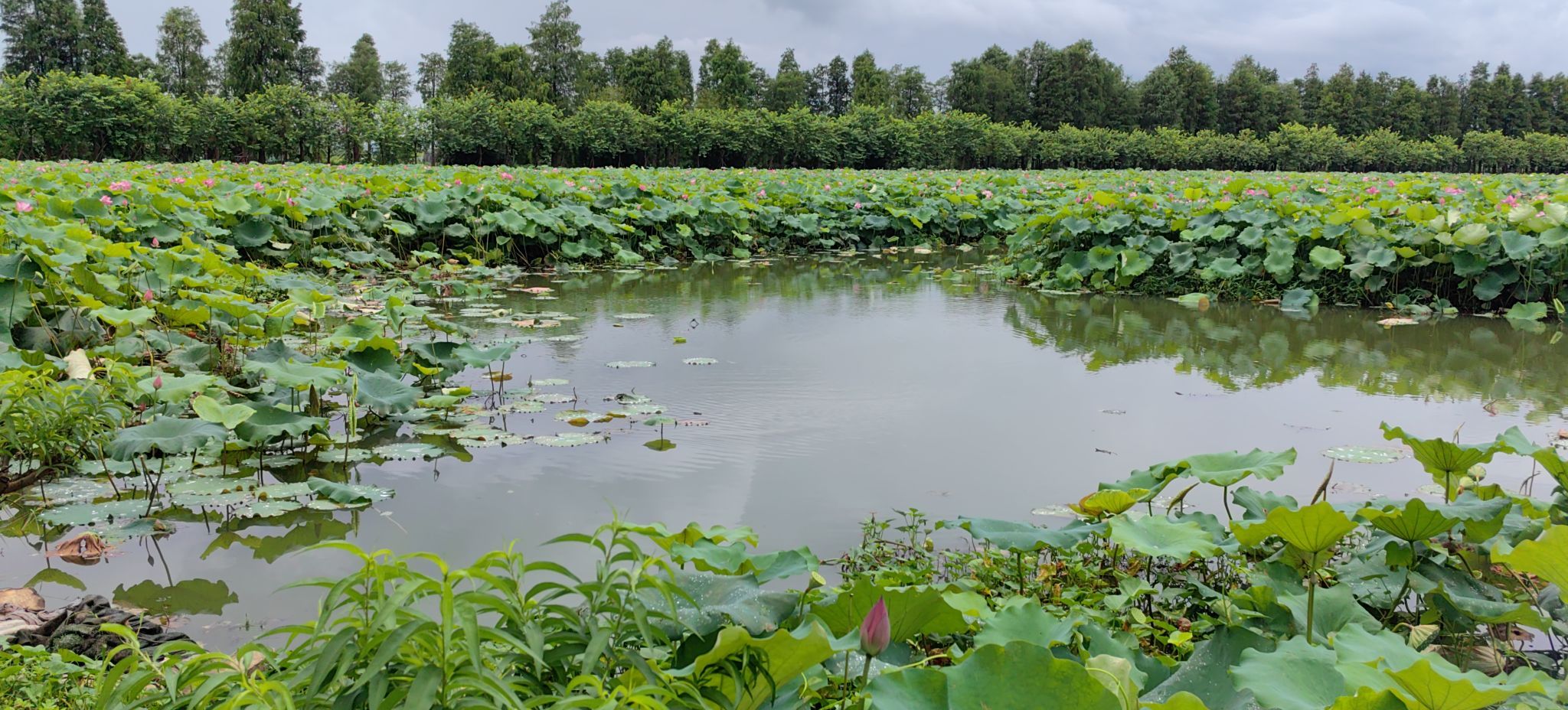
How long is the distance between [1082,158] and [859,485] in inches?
1243

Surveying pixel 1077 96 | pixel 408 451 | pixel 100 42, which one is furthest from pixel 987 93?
pixel 408 451

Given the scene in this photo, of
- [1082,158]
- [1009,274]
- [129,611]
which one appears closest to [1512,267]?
[1009,274]

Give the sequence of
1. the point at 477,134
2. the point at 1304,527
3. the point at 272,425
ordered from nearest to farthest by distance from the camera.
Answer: the point at 1304,527
the point at 272,425
the point at 477,134

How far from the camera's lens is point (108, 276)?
3.35 meters

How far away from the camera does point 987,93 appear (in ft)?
169

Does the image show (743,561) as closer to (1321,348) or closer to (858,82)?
(1321,348)

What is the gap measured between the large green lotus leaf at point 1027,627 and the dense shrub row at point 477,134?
23617mm

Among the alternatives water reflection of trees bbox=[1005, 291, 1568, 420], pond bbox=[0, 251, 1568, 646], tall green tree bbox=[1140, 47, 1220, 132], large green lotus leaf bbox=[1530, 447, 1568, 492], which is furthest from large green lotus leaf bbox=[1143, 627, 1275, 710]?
tall green tree bbox=[1140, 47, 1220, 132]

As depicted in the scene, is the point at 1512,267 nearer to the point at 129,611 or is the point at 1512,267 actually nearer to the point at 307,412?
the point at 307,412

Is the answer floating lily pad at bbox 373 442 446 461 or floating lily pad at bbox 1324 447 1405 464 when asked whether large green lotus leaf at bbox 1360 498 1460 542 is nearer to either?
floating lily pad at bbox 1324 447 1405 464

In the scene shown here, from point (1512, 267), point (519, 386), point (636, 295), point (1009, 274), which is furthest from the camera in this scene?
point (1009, 274)

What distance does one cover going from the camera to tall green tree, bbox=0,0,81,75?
132ft

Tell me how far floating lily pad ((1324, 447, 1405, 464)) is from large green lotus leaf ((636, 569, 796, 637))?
203cm

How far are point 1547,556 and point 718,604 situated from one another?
959 mm
